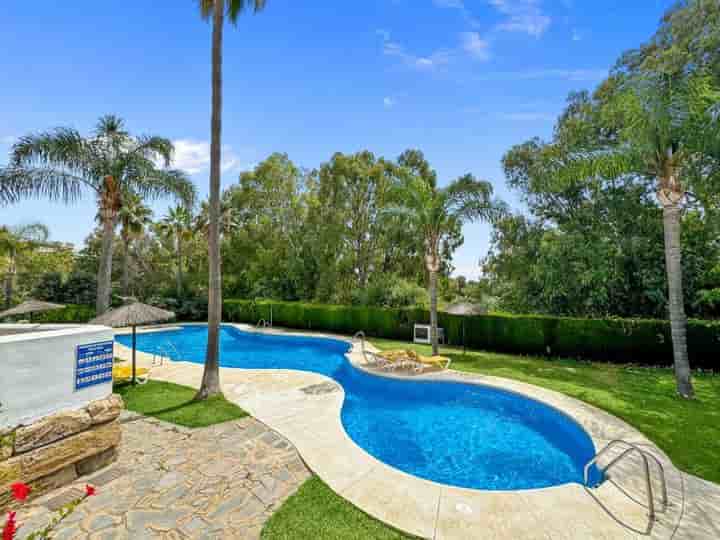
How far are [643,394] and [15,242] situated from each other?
106 ft

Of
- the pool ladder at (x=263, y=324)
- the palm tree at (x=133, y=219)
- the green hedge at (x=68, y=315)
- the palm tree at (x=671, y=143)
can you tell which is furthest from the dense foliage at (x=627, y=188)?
the green hedge at (x=68, y=315)

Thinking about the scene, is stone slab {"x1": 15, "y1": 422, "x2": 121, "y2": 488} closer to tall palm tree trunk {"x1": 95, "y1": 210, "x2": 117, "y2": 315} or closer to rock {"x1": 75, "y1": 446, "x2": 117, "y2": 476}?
rock {"x1": 75, "y1": 446, "x2": 117, "y2": 476}

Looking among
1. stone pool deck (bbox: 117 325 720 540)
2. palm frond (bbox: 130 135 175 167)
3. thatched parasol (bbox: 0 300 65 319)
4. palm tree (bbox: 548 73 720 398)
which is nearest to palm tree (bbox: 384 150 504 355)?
palm tree (bbox: 548 73 720 398)

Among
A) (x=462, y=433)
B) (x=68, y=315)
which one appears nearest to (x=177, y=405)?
(x=462, y=433)

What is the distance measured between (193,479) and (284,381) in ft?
16.6

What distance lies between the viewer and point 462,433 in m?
7.62

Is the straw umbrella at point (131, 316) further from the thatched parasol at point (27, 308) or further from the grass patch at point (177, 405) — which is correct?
the thatched parasol at point (27, 308)

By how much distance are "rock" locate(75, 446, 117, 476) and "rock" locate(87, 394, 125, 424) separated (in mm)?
521

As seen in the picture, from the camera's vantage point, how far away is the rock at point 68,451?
431 cm

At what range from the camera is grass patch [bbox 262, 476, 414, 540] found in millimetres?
3795

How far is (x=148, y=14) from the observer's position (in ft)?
31.6

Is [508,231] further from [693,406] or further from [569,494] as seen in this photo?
[569,494]

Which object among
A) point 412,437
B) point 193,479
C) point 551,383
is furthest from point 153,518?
point 551,383

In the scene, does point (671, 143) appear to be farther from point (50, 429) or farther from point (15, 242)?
point (15, 242)
